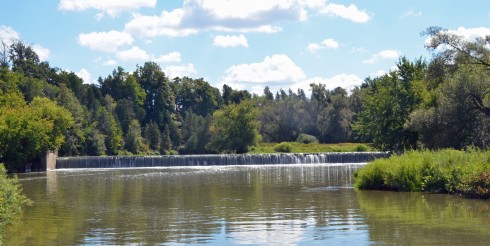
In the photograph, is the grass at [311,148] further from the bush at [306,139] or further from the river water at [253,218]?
the river water at [253,218]

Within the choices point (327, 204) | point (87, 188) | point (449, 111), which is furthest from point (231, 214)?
point (449, 111)

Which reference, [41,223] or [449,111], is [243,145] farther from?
[41,223]

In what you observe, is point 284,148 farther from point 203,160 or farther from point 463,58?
point 463,58

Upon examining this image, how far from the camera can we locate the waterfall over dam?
67875 mm

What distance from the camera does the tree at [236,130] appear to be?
3686 inches

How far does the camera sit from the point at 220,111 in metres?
97.9

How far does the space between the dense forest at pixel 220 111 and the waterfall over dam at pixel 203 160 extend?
2606mm

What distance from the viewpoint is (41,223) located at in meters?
21.7

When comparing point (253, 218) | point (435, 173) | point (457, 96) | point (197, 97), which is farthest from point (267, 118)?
point (253, 218)

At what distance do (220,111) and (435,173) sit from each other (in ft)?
227

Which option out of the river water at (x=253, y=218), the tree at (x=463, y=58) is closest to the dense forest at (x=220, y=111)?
the tree at (x=463, y=58)

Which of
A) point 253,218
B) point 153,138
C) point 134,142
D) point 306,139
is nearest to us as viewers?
point 253,218

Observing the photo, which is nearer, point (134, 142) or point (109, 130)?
point (109, 130)

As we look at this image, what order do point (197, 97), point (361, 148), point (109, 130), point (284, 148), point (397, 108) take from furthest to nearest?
point (197, 97) < point (109, 130) < point (284, 148) < point (361, 148) < point (397, 108)
